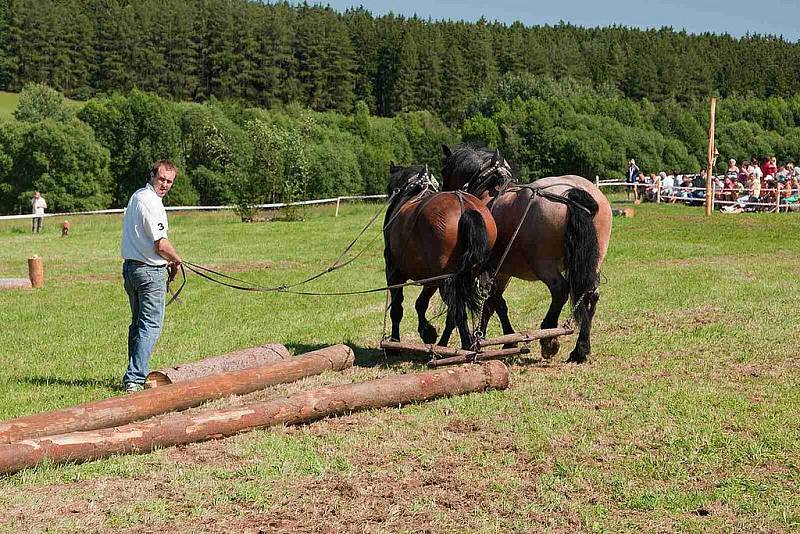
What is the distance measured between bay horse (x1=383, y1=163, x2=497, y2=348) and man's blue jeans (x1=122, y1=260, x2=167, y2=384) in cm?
256

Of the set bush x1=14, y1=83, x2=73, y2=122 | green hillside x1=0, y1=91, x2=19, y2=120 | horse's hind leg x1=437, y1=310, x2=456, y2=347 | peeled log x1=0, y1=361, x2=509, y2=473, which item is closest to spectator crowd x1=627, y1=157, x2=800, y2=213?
horse's hind leg x1=437, y1=310, x2=456, y2=347

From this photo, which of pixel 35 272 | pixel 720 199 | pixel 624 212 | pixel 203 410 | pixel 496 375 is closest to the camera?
pixel 203 410

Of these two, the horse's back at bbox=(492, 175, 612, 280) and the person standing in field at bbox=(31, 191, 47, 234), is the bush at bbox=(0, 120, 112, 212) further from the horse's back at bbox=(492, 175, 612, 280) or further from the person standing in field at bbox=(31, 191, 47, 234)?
the horse's back at bbox=(492, 175, 612, 280)

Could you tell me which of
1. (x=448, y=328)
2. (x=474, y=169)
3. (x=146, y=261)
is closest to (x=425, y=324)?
(x=448, y=328)

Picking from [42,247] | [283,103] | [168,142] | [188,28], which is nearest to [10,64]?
[188,28]

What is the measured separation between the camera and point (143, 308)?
26.8 feet

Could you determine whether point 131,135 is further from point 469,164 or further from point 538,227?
point 538,227

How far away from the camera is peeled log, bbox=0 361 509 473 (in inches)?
231

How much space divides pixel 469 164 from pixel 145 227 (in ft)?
12.8

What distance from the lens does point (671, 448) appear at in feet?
20.8

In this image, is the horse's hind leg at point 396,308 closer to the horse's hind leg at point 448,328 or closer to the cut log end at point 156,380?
the horse's hind leg at point 448,328

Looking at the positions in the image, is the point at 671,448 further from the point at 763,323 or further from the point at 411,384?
the point at 763,323

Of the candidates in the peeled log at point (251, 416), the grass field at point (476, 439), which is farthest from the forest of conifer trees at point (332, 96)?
the peeled log at point (251, 416)

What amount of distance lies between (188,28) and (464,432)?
102 m
